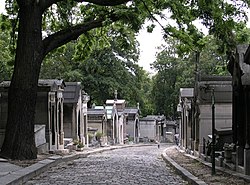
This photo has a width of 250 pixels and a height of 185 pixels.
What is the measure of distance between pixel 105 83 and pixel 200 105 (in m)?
29.8

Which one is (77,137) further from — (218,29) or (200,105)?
(218,29)

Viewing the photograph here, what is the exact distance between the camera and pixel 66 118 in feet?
109

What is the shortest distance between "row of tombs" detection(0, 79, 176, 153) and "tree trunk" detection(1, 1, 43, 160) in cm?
396

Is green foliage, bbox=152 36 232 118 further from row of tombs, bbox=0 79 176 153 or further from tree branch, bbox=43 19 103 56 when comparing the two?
tree branch, bbox=43 19 103 56

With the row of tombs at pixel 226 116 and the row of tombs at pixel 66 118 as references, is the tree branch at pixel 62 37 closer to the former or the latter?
the row of tombs at pixel 66 118

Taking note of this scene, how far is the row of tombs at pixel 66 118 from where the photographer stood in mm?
25312

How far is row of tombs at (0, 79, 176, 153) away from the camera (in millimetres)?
25312

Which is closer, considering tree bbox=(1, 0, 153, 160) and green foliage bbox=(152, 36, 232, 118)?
tree bbox=(1, 0, 153, 160)

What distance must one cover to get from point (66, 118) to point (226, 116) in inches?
462

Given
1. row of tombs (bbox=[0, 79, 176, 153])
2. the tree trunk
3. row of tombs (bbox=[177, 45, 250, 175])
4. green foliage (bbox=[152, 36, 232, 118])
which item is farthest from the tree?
green foliage (bbox=[152, 36, 232, 118])

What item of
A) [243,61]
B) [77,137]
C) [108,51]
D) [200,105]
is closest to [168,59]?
[108,51]

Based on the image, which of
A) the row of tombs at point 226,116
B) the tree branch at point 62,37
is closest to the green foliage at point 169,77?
the row of tombs at point 226,116

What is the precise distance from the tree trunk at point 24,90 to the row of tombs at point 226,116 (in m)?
6.30

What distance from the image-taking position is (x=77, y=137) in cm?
3350
